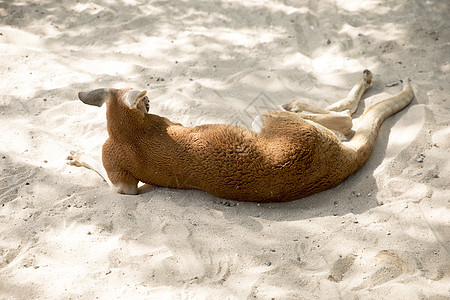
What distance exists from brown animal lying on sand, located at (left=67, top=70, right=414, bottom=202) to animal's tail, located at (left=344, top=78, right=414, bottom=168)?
3 centimetres

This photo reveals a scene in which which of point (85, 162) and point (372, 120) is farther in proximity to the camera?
point (372, 120)

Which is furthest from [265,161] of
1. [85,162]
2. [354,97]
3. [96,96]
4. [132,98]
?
[354,97]

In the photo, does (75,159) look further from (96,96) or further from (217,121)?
(217,121)

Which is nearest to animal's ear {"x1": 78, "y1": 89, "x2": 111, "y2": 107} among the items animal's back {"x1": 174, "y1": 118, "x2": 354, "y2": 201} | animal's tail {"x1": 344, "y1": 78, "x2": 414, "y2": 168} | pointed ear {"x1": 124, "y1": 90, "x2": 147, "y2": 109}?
pointed ear {"x1": 124, "y1": 90, "x2": 147, "y2": 109}

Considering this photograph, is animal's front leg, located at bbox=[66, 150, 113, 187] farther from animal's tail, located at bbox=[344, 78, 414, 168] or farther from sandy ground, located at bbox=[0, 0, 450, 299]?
animal's tail, located at bbox=[344, 78, 414, 168]

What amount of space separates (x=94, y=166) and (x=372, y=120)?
9.71 ft

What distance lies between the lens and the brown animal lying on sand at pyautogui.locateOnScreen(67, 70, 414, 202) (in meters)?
4.18

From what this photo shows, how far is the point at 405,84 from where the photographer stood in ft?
18.9

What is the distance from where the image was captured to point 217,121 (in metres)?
5.72

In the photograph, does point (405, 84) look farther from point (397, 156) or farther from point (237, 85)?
point (237, 85)

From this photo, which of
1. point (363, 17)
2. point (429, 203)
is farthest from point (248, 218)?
point (363, 17)

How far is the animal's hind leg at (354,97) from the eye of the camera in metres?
5.63

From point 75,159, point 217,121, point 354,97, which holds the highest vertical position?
point 354,97

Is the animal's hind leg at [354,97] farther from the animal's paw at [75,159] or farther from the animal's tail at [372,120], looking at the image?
the animal's paw at [75,159]
